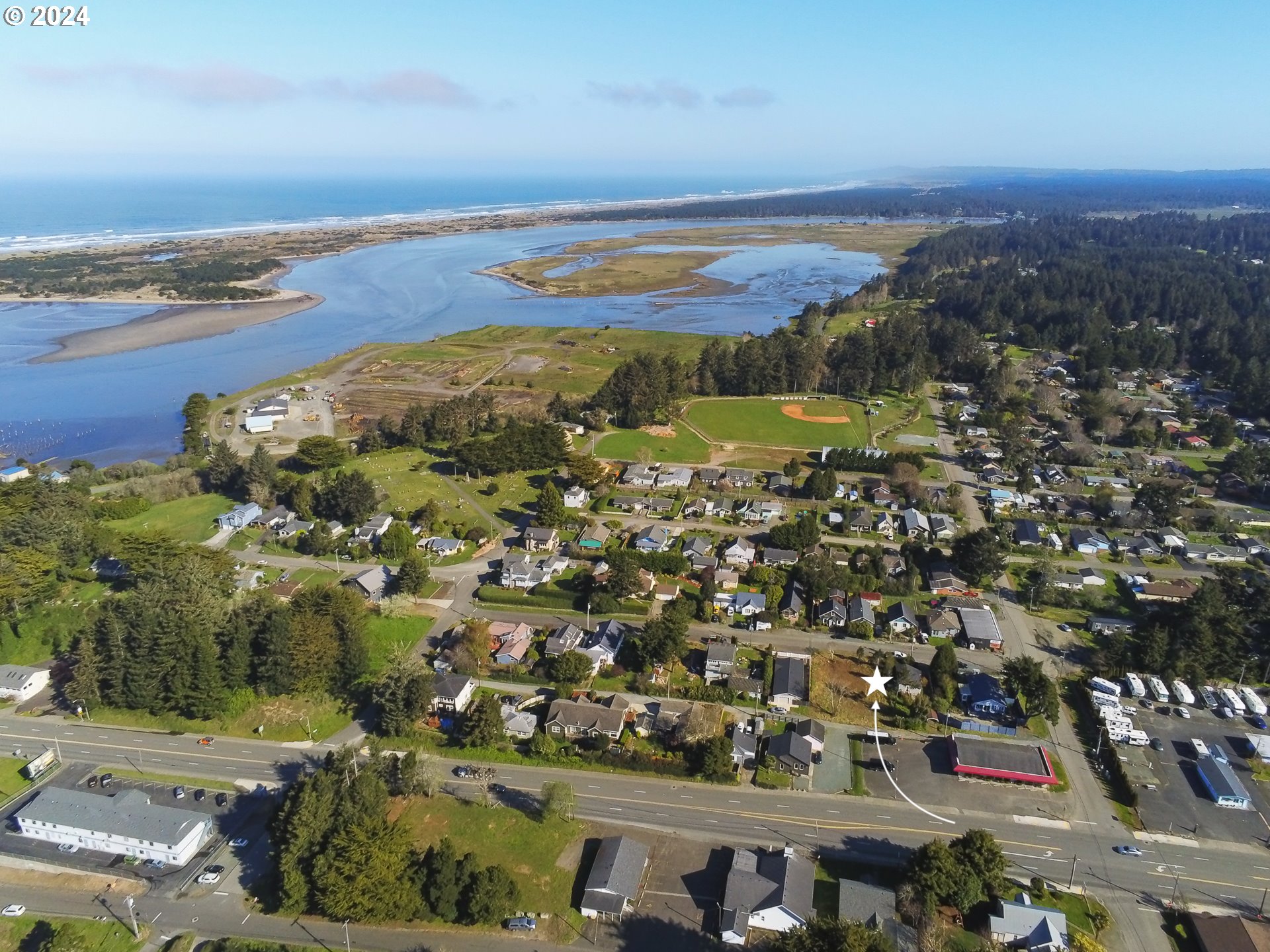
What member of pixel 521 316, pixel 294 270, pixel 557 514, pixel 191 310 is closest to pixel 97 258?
pixel 294 270

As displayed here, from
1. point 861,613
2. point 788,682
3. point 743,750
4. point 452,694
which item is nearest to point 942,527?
point 861,613

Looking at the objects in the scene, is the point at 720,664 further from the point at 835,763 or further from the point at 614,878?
the point at 614,878

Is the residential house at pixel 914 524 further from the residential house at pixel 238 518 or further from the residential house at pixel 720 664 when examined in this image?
the residential house at pixel 238 518

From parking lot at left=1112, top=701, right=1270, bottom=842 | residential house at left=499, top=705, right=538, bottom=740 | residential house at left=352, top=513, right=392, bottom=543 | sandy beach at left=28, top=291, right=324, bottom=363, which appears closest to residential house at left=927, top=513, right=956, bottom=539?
parking lot at left=1112, top=701, right=1270, bottom=842

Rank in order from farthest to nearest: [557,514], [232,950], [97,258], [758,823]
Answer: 1. [97,258]
2. [557,514]
3. [758,823]
4. [232,950]

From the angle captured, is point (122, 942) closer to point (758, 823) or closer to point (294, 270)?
point (758, 823)

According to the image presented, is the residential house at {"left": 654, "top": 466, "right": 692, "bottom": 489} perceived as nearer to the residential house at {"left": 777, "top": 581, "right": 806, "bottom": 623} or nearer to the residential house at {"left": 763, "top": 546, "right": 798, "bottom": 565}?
the residential house at {"left": 763, "top": 546, "right": 798, "bottom": 565}
